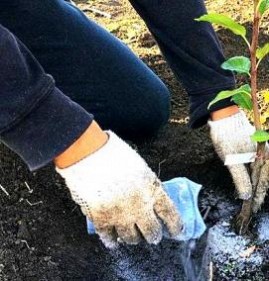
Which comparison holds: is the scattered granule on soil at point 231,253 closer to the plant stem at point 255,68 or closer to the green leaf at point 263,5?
the plant stem at point 255,68

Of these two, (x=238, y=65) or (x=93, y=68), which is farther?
(x=93, y=68)

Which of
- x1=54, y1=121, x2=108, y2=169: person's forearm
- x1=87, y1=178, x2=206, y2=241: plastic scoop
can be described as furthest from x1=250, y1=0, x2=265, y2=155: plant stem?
x1=54, y1=121, x2=108, y2=169: person's forearm

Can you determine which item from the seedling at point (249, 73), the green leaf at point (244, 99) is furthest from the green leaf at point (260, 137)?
the green leaf at point (244, 99)

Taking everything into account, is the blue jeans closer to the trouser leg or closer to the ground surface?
the trouser leg

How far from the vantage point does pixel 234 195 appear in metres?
1.98

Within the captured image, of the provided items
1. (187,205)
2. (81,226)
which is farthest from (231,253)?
(81,226)

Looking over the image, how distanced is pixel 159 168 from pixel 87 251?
1.37 feet

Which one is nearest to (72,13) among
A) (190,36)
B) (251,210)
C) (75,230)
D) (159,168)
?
(190,36)

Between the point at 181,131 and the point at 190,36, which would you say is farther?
the point at 181,131

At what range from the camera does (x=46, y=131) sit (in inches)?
55.1

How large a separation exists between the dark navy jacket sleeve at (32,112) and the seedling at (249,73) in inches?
14.0

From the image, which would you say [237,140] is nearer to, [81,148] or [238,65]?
[238,65]

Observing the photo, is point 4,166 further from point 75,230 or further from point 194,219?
point 194,219

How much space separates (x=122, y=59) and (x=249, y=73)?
2.14 ft
